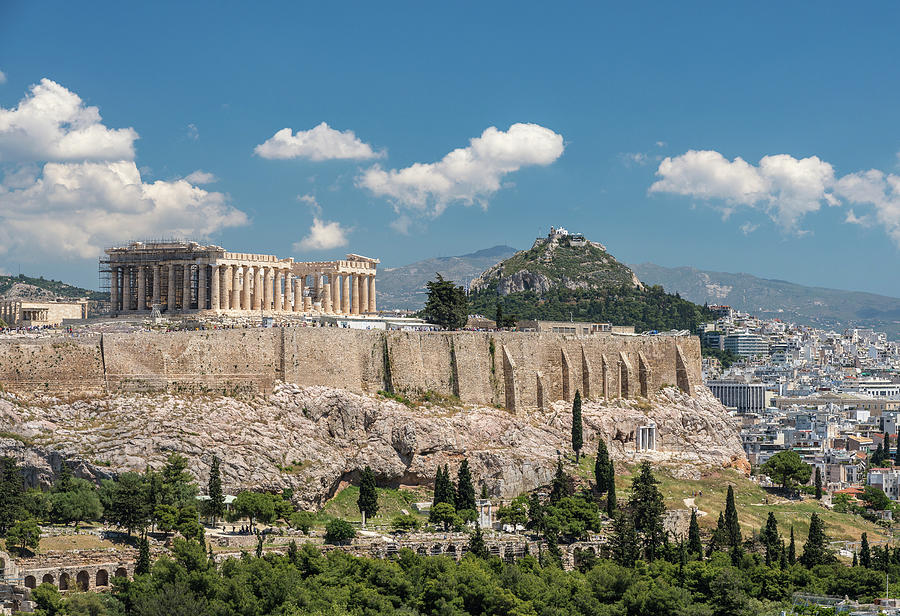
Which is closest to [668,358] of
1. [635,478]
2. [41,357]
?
[635,478]

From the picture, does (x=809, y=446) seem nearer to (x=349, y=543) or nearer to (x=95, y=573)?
(x=349, y=543)

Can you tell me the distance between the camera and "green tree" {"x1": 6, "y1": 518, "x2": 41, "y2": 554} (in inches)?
2297

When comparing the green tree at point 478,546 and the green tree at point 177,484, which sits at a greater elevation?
the green tree at point 177,484

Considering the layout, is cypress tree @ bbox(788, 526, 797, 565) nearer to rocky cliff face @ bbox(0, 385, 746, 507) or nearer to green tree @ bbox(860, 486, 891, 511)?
rocky cliff face @ bbox(0, 385, 746, 507)

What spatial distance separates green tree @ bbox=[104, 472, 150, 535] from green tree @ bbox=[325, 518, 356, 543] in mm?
9665

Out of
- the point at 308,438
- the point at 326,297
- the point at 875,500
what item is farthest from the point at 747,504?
the point at 326,297

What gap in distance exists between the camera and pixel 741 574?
7050 centimetres

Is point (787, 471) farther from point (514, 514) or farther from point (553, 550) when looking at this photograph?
point (553, 550)

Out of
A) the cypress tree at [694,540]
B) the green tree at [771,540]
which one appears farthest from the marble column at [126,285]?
the green tree at [771,540]

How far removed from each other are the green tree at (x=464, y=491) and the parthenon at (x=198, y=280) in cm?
1898

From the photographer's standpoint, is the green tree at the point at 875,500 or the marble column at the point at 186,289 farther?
the green tree at the point at 875,500

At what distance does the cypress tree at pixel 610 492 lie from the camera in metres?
78.9

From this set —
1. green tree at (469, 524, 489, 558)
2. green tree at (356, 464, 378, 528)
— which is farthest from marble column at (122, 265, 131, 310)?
green tree at (469, 524, 489, 558)

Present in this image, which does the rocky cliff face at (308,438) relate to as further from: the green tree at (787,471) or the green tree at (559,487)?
the green tree at (787,471)
